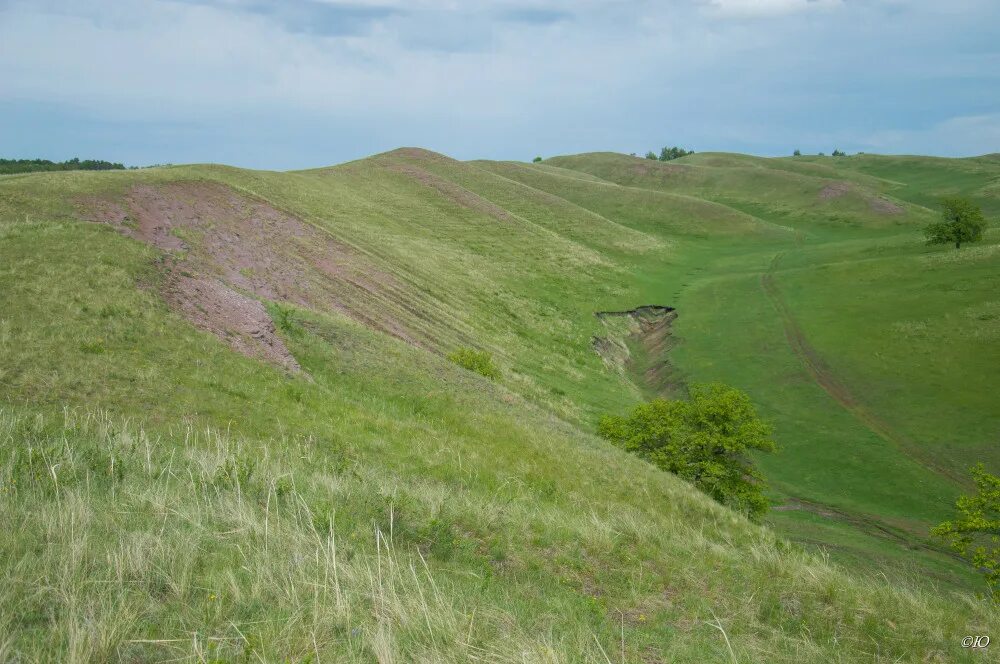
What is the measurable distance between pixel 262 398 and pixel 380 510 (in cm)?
820

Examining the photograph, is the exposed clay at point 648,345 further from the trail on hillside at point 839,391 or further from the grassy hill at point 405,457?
the trail on hillside at point 839,391

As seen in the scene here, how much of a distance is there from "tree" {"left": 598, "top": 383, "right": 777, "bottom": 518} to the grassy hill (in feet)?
9.73

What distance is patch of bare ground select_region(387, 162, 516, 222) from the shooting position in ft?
279

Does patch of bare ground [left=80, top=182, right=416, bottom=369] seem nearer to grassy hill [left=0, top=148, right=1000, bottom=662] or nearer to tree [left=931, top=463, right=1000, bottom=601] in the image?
grassy hill [left=0, top=148, right=1000, bottom=662]

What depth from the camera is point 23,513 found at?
6207mm

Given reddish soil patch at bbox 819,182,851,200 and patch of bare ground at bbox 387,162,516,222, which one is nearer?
patch of bare ground at bbox 387,162,516,222

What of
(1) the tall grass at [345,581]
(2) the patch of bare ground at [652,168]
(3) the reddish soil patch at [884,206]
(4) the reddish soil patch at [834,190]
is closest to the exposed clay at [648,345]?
(1) the tall grass at [345,581]

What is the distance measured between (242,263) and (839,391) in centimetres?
3873

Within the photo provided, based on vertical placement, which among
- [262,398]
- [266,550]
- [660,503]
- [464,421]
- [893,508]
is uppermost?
[266,550]

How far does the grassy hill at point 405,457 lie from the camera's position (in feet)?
17.2

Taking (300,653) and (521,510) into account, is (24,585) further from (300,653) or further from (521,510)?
(521,510)

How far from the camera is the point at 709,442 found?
2820 cm

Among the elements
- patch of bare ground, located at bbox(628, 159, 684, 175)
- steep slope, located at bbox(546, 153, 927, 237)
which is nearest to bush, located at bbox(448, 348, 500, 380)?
steep slope, located at bbox(546, 153, 927, 237)

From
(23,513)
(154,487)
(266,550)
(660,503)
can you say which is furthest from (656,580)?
(660,503)
